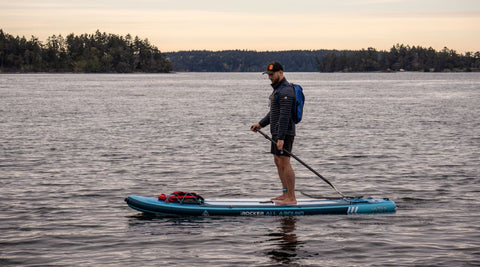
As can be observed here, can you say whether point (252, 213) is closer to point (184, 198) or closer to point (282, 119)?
point (184, 198)

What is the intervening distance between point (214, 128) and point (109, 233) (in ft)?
73.7

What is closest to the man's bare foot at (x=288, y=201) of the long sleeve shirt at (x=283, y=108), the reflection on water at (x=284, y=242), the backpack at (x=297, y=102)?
the reflection on water at (x=284, y=242)

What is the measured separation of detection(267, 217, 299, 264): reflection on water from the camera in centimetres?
927

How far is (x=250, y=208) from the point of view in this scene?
11.7m

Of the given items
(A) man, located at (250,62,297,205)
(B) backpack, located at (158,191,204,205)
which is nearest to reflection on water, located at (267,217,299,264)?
(A) man, located at (250,62,297,205)

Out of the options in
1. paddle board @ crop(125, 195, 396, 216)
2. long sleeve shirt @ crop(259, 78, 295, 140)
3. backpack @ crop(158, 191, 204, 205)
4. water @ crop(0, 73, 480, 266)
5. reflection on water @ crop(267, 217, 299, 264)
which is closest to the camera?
reflection on water @ crop(267, 217, 299, 264)

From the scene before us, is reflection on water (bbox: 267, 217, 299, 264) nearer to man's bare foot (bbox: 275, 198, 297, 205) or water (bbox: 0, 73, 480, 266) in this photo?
water (bbox: 0, 73, 480, 266)

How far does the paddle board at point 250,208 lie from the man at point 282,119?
41 cm

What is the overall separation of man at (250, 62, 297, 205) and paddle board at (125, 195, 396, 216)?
411 millimetres

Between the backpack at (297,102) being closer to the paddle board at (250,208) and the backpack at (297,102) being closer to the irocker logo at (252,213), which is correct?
the paddle board at (250,208)

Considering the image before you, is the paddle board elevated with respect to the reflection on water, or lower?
elevated

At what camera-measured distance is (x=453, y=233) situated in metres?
10.5

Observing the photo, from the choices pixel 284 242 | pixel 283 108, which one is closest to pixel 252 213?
pixel 284 242

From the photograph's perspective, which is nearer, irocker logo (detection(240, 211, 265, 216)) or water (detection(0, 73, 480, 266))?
water (detection(0, 73, 480, 266))
